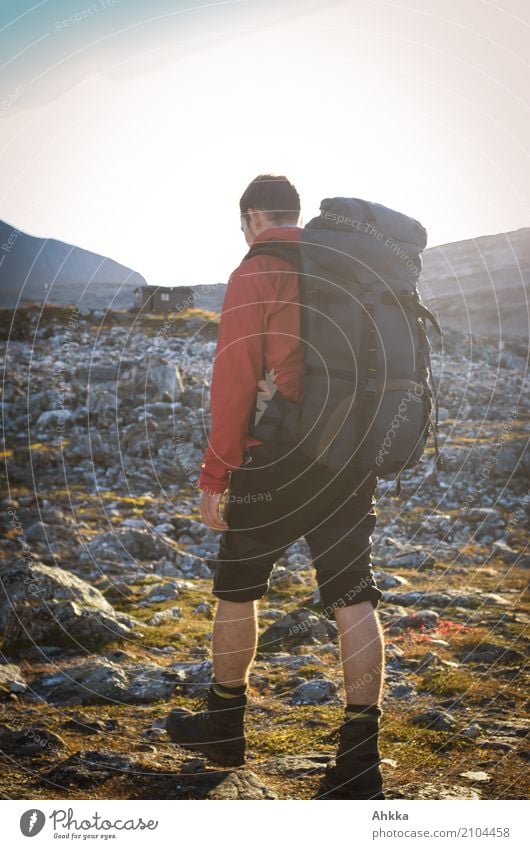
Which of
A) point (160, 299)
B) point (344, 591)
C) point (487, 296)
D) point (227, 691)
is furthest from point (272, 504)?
point (487, 296)

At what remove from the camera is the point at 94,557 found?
28.2ft

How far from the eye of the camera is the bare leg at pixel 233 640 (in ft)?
12.0

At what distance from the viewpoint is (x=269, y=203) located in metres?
3.69

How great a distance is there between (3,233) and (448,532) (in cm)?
702

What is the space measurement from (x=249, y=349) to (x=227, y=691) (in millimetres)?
1766

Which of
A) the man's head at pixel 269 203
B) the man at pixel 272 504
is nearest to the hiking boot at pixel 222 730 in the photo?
the man at pixel 272 504

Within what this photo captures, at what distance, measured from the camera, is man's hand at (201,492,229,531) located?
356 cm

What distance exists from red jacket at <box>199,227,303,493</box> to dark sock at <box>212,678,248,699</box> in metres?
Result: 1.05

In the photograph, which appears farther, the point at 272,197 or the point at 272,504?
the point at 272,197

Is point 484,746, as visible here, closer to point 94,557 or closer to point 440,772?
point 440,772

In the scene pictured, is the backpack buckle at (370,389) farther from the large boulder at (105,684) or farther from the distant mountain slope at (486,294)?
the distant mountain slope at (486,294)

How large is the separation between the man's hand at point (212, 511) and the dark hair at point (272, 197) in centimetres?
144
